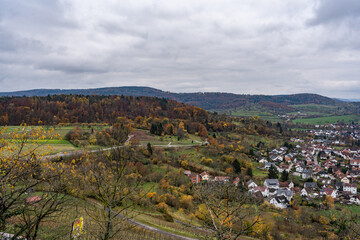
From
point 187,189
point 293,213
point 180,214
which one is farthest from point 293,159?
point 180,214

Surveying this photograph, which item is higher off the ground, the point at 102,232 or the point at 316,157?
the point at 102,232

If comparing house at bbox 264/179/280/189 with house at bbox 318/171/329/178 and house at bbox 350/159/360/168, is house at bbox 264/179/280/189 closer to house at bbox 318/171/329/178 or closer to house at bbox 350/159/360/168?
house at bbox 318/171/329/178

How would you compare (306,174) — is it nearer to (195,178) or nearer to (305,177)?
(305,177)

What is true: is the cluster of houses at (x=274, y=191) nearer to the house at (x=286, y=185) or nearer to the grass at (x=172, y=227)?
the house at (x=286, y=185)

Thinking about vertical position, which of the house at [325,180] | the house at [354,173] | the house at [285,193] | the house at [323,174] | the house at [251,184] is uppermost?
the house at [251,184]

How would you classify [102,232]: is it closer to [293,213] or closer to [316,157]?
[293,213]

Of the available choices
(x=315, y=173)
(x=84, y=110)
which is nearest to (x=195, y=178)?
(x=315, y=173)

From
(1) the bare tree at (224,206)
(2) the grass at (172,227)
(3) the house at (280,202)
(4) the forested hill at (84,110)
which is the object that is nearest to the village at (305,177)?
(3) the house at (280,202)
